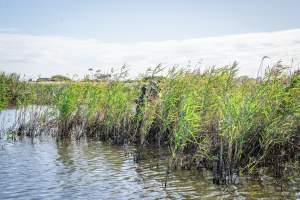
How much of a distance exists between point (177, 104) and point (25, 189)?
6.78 meters

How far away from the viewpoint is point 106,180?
12172 mm

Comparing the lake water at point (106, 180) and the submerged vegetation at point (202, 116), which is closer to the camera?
the lake water at point (106, 180)

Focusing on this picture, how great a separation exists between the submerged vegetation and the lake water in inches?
21.6

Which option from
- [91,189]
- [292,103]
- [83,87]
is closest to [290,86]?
[292,103]

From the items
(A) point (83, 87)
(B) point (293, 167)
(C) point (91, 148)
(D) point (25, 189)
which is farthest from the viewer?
(A) point (83, 87)

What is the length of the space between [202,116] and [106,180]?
12.7ft

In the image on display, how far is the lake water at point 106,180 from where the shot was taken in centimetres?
1065

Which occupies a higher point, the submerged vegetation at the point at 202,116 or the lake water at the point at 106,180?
the submerged vegetation at the point at 202,116

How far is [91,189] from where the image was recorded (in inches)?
439

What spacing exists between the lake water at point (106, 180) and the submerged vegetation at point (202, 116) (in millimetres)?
549

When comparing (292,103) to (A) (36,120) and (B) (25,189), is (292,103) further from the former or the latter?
(A) (36,120)

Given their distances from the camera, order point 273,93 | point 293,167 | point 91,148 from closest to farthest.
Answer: point 273,93 < point 293,167 < point 91,148

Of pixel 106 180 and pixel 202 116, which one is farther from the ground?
pixel 202 116

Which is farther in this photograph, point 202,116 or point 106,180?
point 202,116
